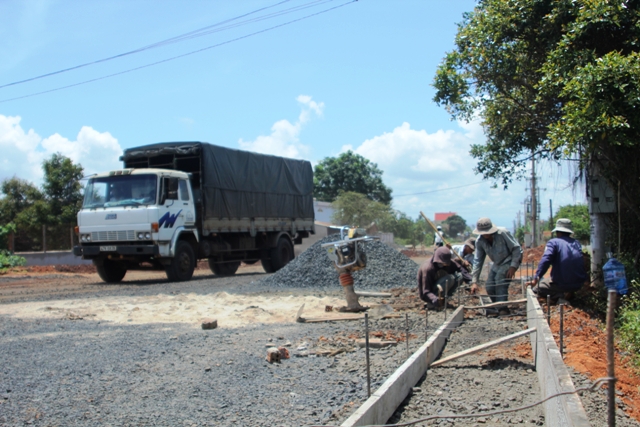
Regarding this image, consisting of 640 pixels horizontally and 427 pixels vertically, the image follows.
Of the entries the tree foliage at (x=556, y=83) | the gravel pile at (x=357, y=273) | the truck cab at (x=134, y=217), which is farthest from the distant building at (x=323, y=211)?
the tree foliage at (x=556, y=83)

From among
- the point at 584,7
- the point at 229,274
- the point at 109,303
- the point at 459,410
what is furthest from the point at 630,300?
the point at 229,274

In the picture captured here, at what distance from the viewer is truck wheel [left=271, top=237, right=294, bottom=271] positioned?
21.1m

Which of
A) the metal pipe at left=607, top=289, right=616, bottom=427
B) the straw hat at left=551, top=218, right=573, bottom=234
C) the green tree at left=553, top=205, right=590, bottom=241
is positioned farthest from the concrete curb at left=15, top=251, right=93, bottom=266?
the green tree at left=553, top=205, right=590, bottom=241

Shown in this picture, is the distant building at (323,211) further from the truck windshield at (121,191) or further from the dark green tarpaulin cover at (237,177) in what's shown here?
the truck windshield at (121,191)

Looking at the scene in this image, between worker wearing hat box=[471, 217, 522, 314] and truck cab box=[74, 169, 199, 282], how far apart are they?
8.40 metres

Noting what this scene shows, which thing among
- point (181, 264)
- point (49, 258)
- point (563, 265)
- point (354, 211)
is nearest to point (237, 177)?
point (181, 264)

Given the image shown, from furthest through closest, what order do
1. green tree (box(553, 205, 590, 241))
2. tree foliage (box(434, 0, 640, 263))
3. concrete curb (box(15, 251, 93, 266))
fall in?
green tree (box(553, 205, 590, 241)), concrete curb (box(15, 251, 93, 266)), tree foliage (box(434, 0, 640, 263))

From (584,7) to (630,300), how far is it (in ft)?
14.3

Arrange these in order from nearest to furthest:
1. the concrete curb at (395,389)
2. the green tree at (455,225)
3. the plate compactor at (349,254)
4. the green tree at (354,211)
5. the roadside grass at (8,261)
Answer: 1. the concrete curb at (395,389)
2. the plate compactor at (349,254)
3. the roadside grass at (8,261)
4. the green tree at (354,211)
5. the green tree at (455,225)

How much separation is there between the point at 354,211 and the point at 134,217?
107ft

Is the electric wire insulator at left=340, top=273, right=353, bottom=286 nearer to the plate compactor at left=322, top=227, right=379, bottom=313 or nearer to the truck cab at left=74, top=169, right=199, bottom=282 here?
the plate compactor at left=322, top=227, right=379, bottom=313

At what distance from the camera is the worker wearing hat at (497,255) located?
9723mm

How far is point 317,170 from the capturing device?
192 feet

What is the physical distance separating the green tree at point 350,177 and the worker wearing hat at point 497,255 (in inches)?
1833
